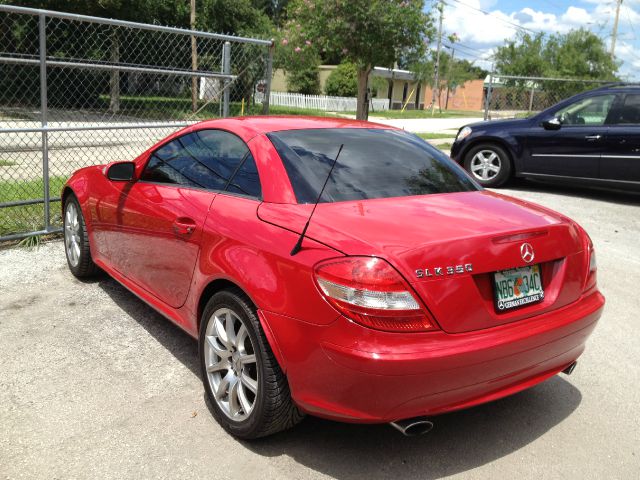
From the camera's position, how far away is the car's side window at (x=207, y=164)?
3.51m

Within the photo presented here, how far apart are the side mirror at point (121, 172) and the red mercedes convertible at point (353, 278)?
17.2 inches

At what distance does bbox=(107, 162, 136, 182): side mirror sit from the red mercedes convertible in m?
0.44

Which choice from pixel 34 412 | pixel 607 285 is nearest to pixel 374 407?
pixel 34 412

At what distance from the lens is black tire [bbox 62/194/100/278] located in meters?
5.21

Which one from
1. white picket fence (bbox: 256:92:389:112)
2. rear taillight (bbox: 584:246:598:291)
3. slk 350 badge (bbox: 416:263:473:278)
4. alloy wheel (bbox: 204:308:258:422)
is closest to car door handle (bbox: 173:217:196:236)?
alloy wheel (bbox: 204:308:258:422)

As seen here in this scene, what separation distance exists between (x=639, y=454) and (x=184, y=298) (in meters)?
2.52

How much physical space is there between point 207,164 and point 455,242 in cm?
177

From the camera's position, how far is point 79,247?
533 centimetres

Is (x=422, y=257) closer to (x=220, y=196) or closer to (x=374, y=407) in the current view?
(x=374, y=407)

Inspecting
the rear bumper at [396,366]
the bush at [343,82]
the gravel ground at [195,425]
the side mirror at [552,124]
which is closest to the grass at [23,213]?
the gravel ground at [195,425]

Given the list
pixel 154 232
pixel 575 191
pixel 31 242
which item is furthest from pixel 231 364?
pixel 575 191

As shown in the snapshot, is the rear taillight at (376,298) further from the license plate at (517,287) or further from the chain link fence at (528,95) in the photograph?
the chain link fence at (528,95)

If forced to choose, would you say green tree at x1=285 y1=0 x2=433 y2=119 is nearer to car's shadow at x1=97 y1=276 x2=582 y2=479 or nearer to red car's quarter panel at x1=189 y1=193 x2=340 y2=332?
red car's quarter panel at x1=189 y1=193 x2=340 y2=332

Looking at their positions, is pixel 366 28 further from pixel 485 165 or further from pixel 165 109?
pixel 165 109
